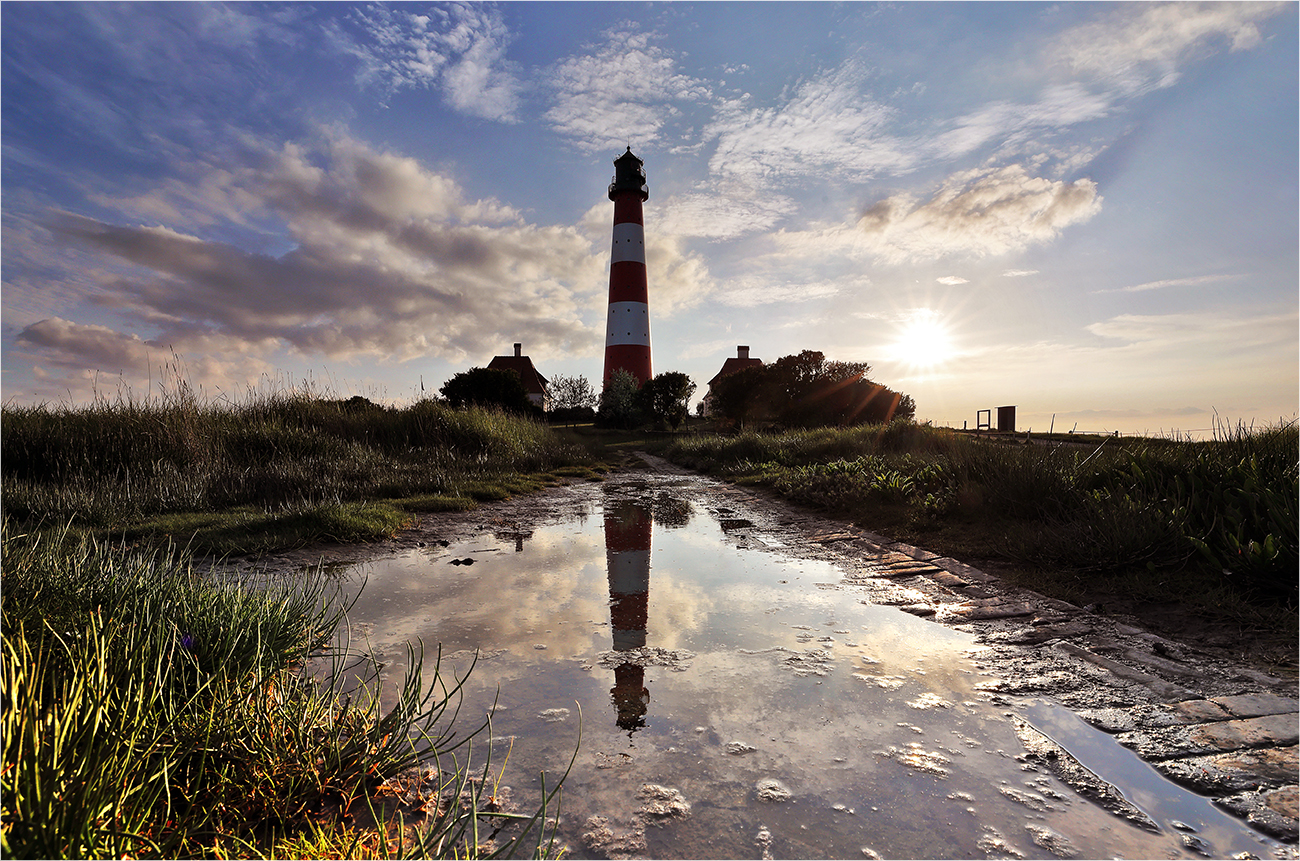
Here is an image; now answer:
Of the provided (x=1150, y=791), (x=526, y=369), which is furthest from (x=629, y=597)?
(x=526, y=369)

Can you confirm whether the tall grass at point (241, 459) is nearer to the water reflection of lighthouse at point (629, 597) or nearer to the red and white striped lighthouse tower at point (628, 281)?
the water reflection of lighthouse at point (629, 597)

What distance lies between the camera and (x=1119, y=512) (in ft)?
14.3

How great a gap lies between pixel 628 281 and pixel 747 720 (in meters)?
37.3

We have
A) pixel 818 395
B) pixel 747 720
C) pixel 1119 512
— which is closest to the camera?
pixel 747 720

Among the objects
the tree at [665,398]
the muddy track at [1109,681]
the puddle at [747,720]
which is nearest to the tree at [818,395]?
the tree at [665,398]

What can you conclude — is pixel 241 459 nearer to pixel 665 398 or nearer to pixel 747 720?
pixel 747 720

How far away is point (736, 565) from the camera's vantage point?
4754mm

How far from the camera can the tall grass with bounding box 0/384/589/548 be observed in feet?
22.2

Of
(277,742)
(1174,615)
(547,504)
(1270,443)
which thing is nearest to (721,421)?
(547,504)

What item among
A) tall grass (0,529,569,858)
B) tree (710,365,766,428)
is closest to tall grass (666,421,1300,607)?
tall grass (0,529,569,858)

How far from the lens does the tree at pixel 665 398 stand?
37.9 m

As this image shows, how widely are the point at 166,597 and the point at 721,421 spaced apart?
91.6ft

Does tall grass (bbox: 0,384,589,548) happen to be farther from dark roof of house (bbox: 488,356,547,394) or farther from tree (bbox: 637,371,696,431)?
dark roof of house (bbox: 488,356,547,394)

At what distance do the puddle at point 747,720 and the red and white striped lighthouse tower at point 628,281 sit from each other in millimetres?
35481
